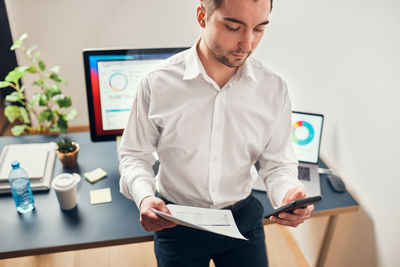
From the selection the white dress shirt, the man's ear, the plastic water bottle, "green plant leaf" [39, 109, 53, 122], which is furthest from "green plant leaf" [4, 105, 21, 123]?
the man's ear

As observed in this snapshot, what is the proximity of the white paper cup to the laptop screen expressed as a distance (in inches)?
40.7

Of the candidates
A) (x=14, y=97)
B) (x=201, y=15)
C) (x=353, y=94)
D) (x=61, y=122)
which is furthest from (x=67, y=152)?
(x=353, y=94)

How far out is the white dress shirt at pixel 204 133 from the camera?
112cm

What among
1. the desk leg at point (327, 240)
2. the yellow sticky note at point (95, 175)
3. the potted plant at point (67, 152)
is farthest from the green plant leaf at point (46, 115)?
the desk leg at point (327, 240)

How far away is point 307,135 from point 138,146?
0.84m

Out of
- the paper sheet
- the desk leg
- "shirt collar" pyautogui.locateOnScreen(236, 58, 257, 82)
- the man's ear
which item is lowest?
the desk leg

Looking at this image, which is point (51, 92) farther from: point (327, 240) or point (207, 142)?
point (327, 240)

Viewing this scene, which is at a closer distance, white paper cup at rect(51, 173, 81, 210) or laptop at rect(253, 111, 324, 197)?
white paper cup at rect(51, 173, 81, 210)

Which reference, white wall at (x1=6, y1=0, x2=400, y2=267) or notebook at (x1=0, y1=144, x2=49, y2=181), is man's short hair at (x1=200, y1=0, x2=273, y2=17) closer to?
white wall at (x1=6, y1=0, x2=400, y2=267)

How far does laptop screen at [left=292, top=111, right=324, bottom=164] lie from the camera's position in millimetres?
1527

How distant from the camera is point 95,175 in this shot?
4.53ft

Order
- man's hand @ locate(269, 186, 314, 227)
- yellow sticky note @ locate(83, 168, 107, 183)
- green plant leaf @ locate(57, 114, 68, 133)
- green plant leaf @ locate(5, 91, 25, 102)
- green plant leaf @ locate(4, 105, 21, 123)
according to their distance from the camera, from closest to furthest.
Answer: man's hand @ locate(269, 186, 314, 227) → yellow sticky note @ locate(83, 168, 107, 183) → green plant leaf @ locate(57, 114, 68, 133) → green plant leaf @ locate(5, 91, 25, 102) → green plant leaf @ locate(4, 105, 21, 123)

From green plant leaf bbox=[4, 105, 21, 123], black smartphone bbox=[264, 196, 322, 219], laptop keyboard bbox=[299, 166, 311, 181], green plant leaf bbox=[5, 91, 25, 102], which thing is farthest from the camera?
green plant leaf bbox=[4, 105, 21, 123]

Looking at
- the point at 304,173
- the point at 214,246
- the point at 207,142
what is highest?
the point at 207,142
